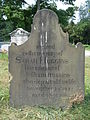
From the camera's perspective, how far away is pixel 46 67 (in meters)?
4.38

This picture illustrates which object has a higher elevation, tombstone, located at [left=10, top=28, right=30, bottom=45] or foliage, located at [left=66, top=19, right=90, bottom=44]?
foliage, located at [left=66, top=19, right=90, bottom=44]

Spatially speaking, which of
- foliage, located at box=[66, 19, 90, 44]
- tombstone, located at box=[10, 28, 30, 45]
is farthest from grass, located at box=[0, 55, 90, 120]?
foliage, located at box=[66, 19, 90, 44]

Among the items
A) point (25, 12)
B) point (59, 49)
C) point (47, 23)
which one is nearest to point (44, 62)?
point (59, 49)

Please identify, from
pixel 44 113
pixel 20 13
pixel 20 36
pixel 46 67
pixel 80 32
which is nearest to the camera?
pixel 44 113

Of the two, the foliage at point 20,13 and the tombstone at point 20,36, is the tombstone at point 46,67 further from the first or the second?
the foliage at point 20,13

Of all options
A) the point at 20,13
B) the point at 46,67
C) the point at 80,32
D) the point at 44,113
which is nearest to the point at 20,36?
the point at 20,13

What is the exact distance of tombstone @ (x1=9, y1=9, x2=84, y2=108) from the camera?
14.2 ft

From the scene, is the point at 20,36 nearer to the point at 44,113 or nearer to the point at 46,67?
the point at 46,67

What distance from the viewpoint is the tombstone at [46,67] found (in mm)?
4324

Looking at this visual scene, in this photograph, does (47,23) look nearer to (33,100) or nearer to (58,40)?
(58,40)

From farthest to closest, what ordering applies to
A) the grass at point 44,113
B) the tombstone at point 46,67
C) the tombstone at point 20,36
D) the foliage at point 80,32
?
the foliage at point 80,32
the tombstone at point 20,36
the tombstone at point 46,67
the grass at point 44,113

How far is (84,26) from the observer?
46469mm

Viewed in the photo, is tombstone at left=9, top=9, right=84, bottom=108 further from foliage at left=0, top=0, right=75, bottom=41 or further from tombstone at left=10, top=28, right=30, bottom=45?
foliage at left=0, top=0, right=75, bottom=41

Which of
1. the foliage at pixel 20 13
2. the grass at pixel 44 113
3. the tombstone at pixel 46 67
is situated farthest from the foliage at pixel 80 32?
the grass at pixel 44 113
